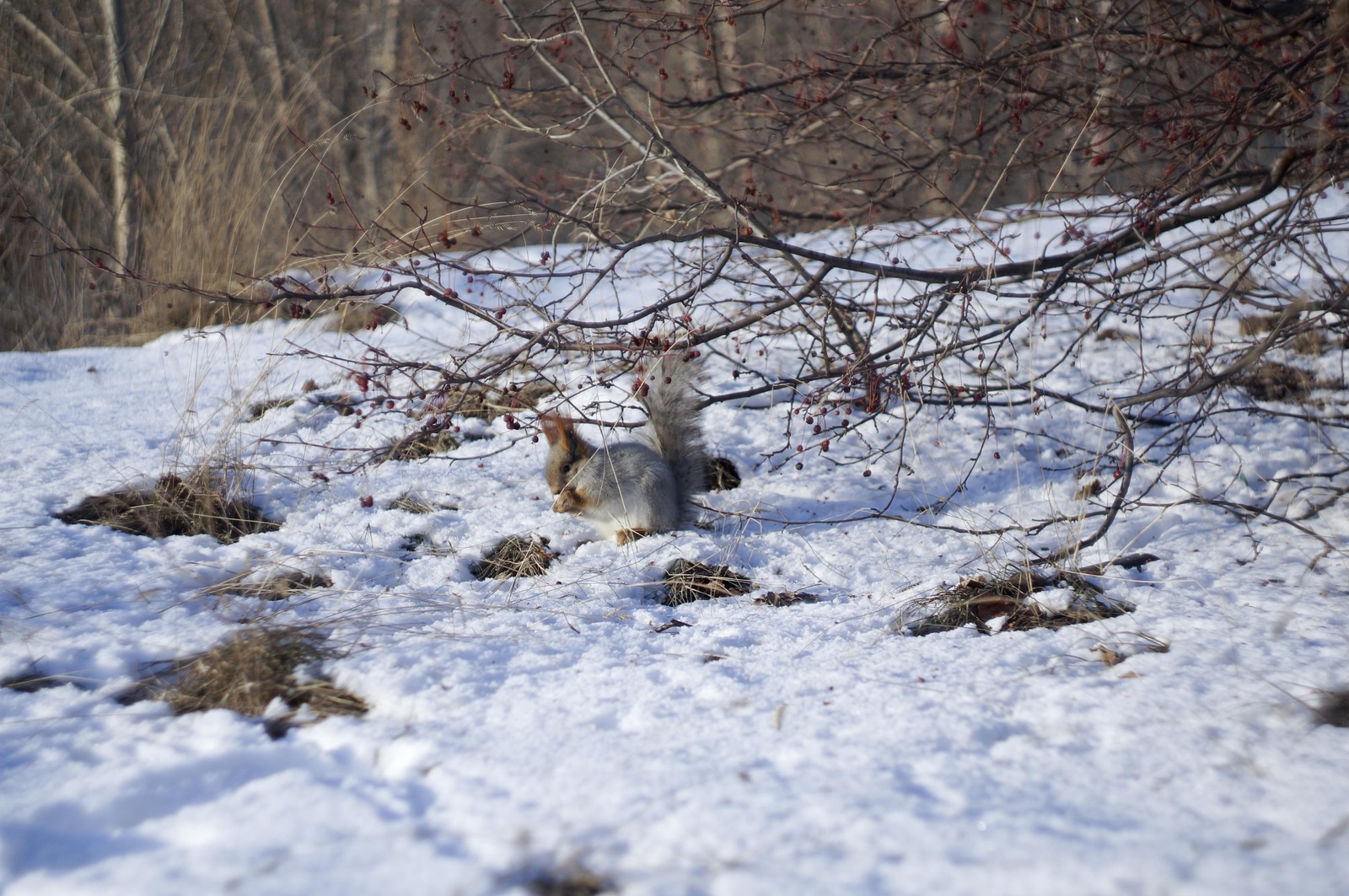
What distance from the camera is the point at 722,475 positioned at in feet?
13.0

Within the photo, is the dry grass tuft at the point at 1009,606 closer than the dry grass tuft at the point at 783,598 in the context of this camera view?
Yes

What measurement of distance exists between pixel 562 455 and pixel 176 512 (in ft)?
4.43

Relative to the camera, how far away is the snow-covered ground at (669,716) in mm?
1396

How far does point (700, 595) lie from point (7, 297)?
5922 mm

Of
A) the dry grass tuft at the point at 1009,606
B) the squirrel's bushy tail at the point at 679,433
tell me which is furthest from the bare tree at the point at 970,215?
the squirrel's bushy tail at the point at 679,433

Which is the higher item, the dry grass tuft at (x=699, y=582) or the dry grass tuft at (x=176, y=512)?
the dry grass tuft at (x=176, y=512)

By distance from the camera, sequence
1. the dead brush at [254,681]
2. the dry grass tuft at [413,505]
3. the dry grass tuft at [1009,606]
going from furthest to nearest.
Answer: the dry grass tuft at [413,505]
the dry grass tuft at [1009,606]
the dead brush at [254,681]

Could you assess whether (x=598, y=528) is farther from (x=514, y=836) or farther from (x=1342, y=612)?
(x=1342, y=612)

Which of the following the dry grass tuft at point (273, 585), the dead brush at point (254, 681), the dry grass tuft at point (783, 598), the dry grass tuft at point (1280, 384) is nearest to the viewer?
the dead brush at point (254, 681)

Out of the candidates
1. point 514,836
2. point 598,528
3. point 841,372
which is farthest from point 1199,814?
point 598,528

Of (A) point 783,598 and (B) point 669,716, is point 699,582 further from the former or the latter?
(B) point 669,716

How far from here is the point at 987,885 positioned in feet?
4.25

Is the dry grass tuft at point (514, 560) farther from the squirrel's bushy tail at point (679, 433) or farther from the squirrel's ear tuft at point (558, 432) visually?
the squirrel's bushy tail at point (679, 433)

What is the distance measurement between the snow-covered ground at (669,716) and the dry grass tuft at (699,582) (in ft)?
0.23
